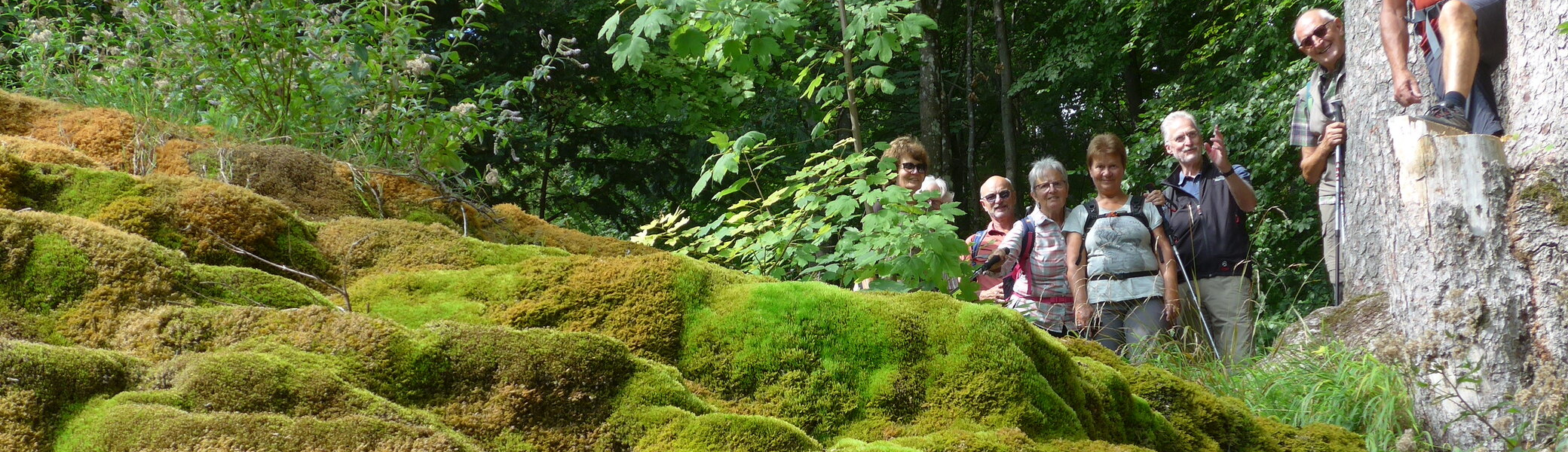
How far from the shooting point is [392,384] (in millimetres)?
1945

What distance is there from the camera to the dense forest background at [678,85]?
4184 millimetres

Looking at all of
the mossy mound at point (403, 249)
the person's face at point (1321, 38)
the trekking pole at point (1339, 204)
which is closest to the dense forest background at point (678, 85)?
the trekking pole at point (1339, 204)

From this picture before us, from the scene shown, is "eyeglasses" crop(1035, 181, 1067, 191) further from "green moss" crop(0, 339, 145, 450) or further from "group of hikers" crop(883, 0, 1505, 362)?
"green moss" crop(0, 339, 145, 450)

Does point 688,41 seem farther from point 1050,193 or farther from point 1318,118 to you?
point 1318,118

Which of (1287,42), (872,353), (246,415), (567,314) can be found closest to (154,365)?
(246,415)

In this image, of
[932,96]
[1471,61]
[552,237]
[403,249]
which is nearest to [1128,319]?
[1471,61]

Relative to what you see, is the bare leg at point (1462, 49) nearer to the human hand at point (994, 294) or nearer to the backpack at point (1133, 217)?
the backpack at point (1133, 217)

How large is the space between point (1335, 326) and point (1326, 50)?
1.75 m

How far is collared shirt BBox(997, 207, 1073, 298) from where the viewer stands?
5031 mm

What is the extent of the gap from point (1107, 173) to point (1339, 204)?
1175 mm

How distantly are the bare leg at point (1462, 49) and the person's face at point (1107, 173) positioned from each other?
1506 mm

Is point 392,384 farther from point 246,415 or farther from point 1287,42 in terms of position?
point 1287,42

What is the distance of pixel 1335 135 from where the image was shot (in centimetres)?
517

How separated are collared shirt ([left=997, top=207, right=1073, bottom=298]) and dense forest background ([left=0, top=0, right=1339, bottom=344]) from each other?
922 mm
